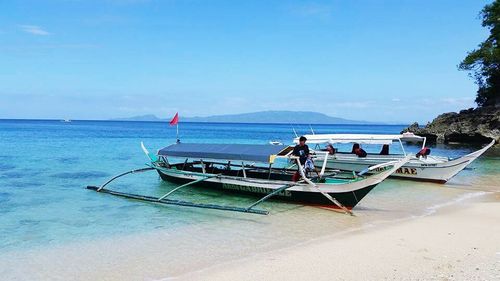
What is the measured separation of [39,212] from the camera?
13469mm

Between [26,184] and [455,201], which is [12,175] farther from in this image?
[455,201]

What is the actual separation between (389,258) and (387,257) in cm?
7

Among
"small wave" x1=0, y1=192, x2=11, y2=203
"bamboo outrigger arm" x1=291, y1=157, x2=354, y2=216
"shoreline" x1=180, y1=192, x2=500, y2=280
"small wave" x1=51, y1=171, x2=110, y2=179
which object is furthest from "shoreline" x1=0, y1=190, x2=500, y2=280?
"small wave" x1=51, y1=171, x2=110, y2=179

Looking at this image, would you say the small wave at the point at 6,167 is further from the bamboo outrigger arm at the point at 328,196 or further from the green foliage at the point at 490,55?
the green foliage at the point at 490,55

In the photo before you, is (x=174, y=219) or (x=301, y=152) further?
(x=301, y=152)

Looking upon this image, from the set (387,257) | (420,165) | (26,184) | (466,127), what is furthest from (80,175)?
(466,127)

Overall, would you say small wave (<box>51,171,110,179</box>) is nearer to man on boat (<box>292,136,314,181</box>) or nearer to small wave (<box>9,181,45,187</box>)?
small wave (<box>9,181,45,187</box>)

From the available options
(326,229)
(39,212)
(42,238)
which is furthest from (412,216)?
(39,212)

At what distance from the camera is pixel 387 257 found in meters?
8.45

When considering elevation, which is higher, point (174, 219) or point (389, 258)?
point (389, 258)

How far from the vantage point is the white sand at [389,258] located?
746 cm

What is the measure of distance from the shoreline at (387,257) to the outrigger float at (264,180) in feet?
5.26

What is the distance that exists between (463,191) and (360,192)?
7.36m

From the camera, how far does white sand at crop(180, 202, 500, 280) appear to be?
7465mm
